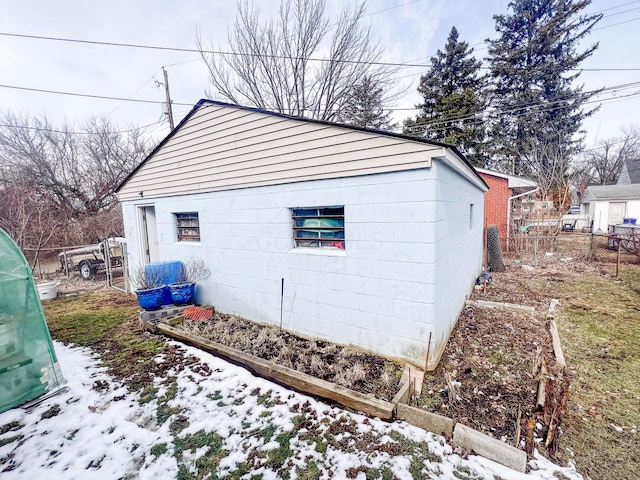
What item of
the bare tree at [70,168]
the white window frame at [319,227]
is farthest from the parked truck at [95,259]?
the white window frame at [319,227]

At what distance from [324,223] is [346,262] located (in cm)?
72

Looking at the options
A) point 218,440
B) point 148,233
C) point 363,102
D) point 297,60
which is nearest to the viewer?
point 218,440

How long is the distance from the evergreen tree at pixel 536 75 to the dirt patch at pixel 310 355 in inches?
880

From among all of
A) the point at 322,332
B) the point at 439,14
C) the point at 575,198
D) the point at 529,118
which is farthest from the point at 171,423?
the point at 575,198

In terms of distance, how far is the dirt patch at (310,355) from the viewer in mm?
3367

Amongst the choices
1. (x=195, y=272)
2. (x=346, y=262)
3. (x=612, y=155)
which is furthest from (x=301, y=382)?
(x=612, y=155)

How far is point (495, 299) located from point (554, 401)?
190 inches

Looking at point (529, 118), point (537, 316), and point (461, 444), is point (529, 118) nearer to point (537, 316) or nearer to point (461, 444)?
point (537, 316)

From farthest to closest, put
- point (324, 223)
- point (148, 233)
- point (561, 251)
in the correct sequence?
1. point (561, 251)
2. point (148, 233)
3. point (324, 223)

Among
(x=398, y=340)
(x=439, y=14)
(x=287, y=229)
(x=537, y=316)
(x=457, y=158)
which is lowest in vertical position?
(x=537, y=316)

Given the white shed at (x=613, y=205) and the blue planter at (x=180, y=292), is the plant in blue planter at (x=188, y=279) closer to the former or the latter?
the blue planter at (x=180, y=292)

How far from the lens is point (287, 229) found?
15.7 feet

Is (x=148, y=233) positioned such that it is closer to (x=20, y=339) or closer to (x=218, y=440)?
(x=20, y=339)

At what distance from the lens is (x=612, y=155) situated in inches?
1207
